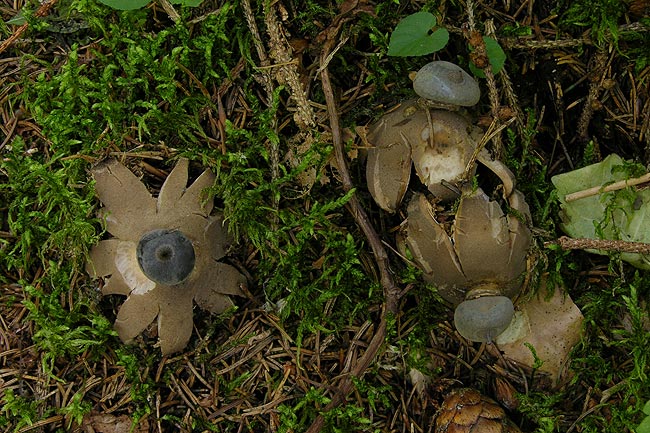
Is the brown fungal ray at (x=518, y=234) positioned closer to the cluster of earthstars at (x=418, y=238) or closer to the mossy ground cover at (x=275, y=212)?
the cluster of earthstars at (x=418, y=238)

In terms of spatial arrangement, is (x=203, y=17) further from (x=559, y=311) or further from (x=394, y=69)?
(x=559, y=311)

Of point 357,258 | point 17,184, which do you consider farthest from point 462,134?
point 17,184

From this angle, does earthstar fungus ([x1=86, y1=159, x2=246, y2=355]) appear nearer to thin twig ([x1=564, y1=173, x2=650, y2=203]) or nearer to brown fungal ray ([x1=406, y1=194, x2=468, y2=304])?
brown fungal ray ([x1=406, y1=194, x2=468, y2=304])

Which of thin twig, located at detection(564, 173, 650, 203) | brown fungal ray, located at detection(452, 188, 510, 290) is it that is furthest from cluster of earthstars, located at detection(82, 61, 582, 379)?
thin twig, located at detection(564, 173, 650, 203)

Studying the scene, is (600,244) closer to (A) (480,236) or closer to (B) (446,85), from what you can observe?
(A) (480,236)

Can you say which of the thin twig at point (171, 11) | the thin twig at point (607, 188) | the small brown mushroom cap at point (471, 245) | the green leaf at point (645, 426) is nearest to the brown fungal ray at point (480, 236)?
the small brown mushroom cap at point (471, 245)

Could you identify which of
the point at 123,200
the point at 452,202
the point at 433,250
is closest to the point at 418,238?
the point at 433,250
